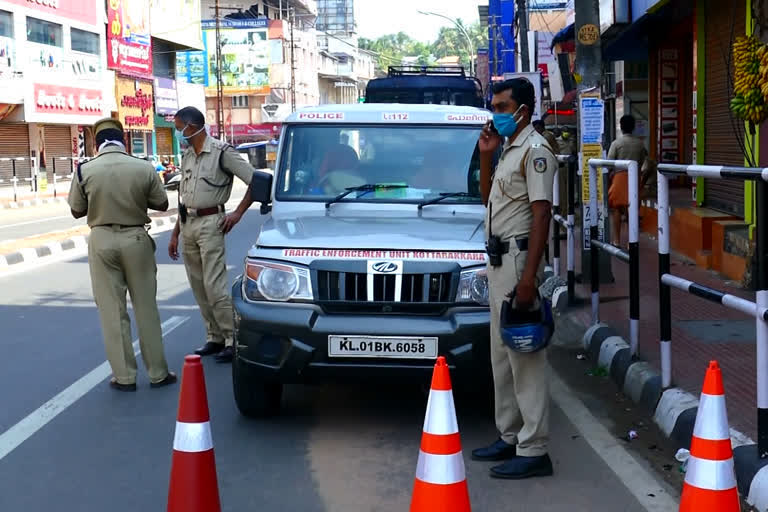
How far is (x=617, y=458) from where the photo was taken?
17.7 feet

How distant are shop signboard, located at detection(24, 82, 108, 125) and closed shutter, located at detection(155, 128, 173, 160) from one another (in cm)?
1242

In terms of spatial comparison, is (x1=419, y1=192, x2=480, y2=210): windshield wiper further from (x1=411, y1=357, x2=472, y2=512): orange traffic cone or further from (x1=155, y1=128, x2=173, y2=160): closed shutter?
(x1=155, y1=128, x2=173, y2=160): closed shutter

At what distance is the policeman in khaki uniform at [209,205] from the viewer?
769 cm

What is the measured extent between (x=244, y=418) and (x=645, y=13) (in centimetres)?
1025

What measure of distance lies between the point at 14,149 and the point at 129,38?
12.2m

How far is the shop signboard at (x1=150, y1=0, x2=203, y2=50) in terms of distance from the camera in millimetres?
54463

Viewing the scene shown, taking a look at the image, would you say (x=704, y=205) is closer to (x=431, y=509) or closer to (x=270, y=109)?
(x=431, y=509)

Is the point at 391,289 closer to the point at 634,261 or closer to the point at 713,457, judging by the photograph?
the point at 634,261

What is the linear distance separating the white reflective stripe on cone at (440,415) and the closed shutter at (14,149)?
3376 cm

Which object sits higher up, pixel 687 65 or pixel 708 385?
pixel 687 65

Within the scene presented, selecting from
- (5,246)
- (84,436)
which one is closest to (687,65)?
(5,246)

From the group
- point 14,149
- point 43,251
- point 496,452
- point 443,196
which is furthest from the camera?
point 14,149

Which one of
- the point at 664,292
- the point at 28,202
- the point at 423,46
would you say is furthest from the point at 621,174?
the point at 423,46

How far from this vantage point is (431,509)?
384cm
